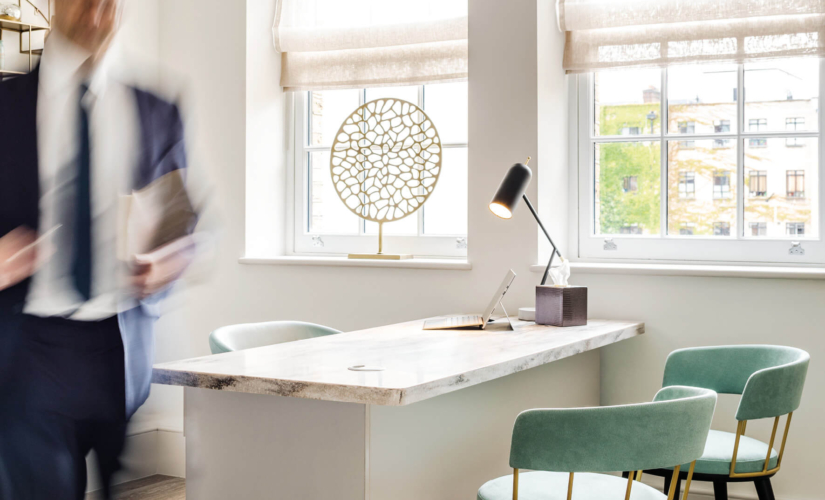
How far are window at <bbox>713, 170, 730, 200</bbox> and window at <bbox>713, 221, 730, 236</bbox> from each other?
0.33ft

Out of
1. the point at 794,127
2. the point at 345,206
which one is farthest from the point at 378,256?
the point at 794,127

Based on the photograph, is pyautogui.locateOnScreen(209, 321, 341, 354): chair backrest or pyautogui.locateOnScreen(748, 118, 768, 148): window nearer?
pyautogui.locateOnScreen(209, 321, 341, 354): chair backrest

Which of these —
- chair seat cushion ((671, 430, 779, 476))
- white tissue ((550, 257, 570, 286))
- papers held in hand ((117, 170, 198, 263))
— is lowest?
chair seat cushion ((671, 430, 779, 476))

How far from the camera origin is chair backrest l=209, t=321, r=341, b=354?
2396 millimetres

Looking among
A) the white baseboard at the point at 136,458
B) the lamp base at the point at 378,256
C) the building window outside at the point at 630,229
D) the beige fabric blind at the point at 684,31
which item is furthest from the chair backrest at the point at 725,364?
the white baseboard at the point at 136,458

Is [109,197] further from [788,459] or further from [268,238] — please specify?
[268,238]

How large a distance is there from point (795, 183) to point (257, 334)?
2.05 meters

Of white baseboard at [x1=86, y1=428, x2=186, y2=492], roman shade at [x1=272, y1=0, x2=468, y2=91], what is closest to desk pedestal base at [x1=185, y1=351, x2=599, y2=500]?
white baseboard at [x1=86, y1=428, x2=186, y2=492]

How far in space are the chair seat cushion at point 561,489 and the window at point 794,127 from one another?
1.67 meters

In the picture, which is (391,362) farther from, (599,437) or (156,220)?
(156,220)

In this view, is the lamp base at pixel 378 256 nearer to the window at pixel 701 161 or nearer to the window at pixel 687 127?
the window at pixel 701 161

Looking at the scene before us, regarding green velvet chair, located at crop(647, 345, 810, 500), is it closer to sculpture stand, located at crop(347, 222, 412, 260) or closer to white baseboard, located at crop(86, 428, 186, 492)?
sculpture stand, located at crop(347, 222, 412, 260)

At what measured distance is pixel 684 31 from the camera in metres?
2.86

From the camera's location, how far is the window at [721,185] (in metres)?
2.91
